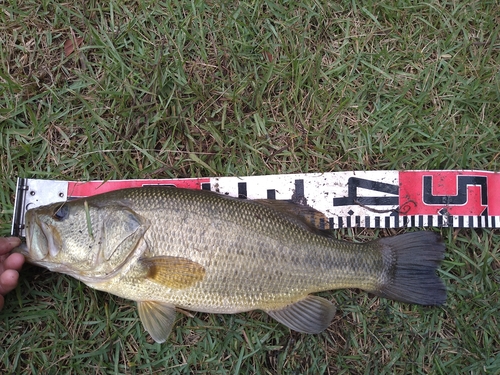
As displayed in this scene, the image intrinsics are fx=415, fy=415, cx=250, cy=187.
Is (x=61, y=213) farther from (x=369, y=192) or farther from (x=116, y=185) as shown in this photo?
(x=369, y=192)

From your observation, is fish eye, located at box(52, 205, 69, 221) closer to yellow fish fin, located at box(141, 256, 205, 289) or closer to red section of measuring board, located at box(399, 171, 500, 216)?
yellow fish fin, located at box(141, 256, 205, 289)

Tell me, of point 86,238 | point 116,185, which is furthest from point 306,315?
point 116,185

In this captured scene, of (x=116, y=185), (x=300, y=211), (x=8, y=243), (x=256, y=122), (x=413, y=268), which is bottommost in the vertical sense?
(x=413, y=268)

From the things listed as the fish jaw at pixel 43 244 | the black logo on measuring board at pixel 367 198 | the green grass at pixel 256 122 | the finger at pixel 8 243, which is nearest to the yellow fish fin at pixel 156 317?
the green grass at pixel 256 122

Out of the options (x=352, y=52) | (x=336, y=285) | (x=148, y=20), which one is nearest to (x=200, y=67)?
(x=148, y=20)

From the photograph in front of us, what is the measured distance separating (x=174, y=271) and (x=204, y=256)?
0.23 metres

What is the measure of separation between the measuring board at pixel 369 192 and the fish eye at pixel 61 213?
0.50 metres

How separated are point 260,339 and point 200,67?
7.52 ft

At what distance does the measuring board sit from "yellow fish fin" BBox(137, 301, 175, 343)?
939 mm

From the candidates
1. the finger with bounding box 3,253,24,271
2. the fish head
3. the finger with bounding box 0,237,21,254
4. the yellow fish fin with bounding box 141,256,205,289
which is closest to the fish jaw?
the fish head

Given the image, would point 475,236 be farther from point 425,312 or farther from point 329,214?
point 329,214

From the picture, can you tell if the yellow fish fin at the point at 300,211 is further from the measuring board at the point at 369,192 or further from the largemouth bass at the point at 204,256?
Answer: the measuring board at the point at 369,192

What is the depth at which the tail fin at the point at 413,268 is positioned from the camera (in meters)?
3.15

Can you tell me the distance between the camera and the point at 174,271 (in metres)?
2.85
